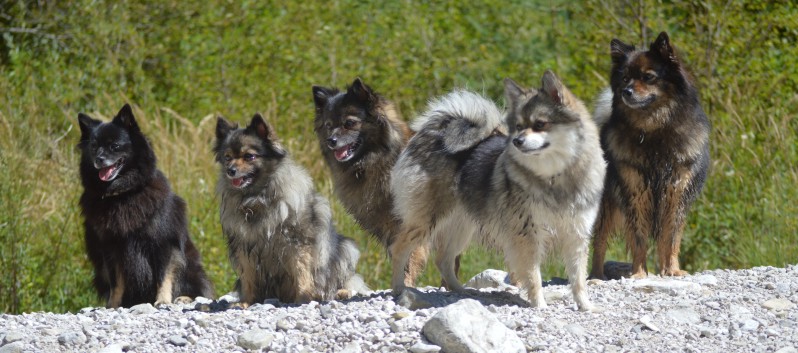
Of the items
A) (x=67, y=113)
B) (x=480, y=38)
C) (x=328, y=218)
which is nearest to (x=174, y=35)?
(x=67, y=113)

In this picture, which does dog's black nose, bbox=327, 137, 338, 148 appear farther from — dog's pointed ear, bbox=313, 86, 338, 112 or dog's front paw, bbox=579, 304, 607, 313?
dog's front paw, bbox=579, 304, 607, 313

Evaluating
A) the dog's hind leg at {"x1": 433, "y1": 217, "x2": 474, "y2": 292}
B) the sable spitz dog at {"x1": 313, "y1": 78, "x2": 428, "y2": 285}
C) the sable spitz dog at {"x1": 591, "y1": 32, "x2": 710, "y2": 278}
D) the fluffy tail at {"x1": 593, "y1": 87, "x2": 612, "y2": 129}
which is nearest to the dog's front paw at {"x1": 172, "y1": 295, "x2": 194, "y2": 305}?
the sable spitz dog at {"x1": 313, "y1": 78, "x2": 428, "y2": 285}

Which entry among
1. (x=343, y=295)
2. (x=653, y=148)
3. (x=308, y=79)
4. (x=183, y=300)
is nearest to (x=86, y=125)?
(x=183, y=300)

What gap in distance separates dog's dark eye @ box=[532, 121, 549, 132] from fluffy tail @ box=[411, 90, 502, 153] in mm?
800

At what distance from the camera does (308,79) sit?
1227 cm

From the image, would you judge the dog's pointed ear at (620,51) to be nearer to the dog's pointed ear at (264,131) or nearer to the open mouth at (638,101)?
the open mouth at (638,101)

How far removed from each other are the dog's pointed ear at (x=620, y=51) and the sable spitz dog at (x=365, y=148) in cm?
148

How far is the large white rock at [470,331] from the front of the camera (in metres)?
5.24

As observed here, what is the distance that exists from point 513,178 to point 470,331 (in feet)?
3.55

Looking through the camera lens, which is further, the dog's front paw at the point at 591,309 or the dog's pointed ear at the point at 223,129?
the dog's pointed ear at the point at 223,129

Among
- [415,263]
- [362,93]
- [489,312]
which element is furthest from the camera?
[415,263]

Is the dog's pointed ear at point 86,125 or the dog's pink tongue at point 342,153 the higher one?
the dog's pointed ear at point 86,125

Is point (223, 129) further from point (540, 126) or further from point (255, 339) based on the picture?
point (540, 126)

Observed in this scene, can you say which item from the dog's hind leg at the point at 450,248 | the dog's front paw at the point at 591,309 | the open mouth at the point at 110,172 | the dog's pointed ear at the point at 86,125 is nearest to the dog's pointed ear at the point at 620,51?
the dog's hind leg at the point at 450,248
